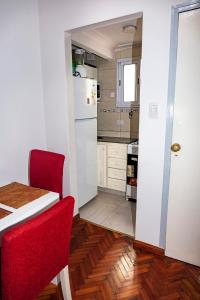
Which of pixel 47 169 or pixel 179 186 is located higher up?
pixel 47 169

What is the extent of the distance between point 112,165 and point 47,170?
1534mm

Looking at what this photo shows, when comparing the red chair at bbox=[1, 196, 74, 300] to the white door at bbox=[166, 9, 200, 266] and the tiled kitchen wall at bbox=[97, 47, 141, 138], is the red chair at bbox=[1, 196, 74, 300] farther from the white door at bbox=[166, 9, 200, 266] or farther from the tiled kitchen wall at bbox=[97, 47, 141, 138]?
the tiled kitchen wall at bbox=[97, 47, 141, 138]

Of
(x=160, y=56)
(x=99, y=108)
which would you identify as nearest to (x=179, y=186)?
(x=160, y=56)

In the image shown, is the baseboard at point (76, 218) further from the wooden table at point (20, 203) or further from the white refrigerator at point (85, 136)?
the wooden table at point (20, 203)

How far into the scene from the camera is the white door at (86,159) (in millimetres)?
2535

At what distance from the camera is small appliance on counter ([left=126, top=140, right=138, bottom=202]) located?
283cm

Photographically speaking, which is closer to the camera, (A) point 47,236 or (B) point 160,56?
(A) point 47,236

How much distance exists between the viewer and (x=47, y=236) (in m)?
0.91

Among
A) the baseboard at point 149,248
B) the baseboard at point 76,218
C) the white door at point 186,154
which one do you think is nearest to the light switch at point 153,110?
the white door at point 186,154

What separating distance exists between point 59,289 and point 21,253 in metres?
1.04

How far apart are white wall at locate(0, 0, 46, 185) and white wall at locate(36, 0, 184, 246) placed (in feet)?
0.39

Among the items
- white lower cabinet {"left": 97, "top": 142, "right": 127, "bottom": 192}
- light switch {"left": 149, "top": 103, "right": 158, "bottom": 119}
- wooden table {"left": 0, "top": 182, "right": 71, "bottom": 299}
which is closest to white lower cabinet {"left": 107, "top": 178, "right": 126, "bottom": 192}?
white lower cabinet {"left": 97, "top": 142, "right": 127, "bottom": 192}

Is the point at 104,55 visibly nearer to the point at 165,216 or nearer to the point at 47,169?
the point at 47,169

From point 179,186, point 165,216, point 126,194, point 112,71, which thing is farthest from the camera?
point 112,71
